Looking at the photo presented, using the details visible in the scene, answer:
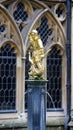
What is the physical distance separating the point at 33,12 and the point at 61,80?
6.84 ft

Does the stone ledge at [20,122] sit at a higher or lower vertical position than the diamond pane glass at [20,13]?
lower

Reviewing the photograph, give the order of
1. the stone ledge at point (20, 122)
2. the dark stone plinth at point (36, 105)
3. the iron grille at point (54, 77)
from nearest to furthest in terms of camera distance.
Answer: the dark stone plinth at point (36, 105)
the stone ledge at point (20, 122)
the iron grille at point (54, 77)

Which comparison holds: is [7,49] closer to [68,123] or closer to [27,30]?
[27,30]

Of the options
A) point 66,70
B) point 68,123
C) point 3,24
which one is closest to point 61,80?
point 66,70

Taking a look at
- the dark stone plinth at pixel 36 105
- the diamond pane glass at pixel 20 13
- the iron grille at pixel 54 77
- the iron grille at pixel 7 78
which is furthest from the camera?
the iron grille at pixel 54 77

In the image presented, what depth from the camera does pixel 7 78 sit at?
13.2m

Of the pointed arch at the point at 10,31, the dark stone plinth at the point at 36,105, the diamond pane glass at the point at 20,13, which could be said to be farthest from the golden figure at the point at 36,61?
the diamond pane glass at the point at 20,13

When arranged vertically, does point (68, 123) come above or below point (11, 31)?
below

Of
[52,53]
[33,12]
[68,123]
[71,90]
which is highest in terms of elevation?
[33,12]

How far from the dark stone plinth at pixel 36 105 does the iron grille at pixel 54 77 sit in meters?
3.36

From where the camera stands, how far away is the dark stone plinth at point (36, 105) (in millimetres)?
10375

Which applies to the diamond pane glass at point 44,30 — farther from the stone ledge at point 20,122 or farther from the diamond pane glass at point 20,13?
the stone ledge at point 20,122

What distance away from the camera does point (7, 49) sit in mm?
13375

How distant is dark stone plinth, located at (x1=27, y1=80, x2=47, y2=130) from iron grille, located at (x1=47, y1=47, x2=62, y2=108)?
11.0ft
